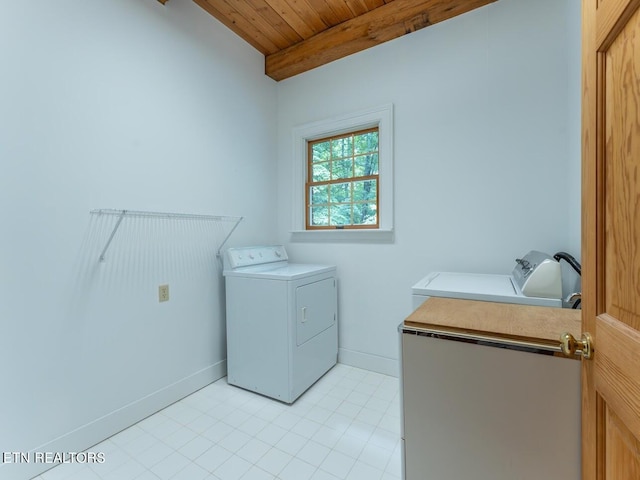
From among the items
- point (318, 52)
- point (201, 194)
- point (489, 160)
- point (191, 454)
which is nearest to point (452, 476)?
point (191, 454)

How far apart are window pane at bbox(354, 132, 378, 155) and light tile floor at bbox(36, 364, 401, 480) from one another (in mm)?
2022

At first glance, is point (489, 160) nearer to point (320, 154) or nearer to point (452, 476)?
point (320, 154)

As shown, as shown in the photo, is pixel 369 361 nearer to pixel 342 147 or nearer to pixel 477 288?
pixel 477 288

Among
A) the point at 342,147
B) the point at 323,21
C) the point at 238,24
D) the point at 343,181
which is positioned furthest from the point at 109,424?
the point at 323,21

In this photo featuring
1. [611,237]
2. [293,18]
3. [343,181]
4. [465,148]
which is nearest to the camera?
[611,237]

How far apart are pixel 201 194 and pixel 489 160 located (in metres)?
2.17

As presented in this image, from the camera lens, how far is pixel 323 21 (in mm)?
2408

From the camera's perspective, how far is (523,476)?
0.89m

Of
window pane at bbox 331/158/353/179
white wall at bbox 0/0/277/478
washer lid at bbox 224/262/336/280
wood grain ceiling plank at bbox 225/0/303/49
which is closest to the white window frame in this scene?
window pane at bbox 331/158/353/179

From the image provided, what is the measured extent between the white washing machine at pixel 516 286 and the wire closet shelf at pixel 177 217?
1612 mm

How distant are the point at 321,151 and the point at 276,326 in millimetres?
1787

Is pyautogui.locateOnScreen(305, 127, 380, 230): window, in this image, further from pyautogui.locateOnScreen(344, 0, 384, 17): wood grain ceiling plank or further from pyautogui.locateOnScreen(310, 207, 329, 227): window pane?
pyautogui.locateOnScreen(344, 0, 384, 17): wood grain ceiling plank

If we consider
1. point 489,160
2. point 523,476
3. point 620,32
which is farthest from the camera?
point 489,160

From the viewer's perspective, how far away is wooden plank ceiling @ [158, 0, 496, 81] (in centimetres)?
216
